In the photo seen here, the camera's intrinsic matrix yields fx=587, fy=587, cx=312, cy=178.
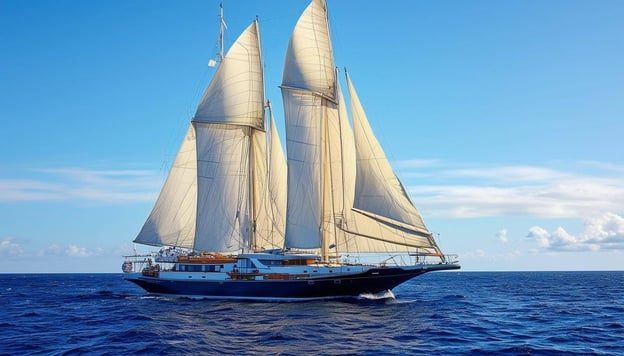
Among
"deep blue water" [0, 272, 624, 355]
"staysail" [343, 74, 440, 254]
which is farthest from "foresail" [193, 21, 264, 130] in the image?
"deep blue water" [0, 272, 624, 355]

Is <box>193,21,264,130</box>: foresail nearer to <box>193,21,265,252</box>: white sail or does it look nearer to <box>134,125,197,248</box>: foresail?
<box>193,21,265,252</box>: white sail

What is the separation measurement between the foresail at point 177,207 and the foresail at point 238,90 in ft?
13.3

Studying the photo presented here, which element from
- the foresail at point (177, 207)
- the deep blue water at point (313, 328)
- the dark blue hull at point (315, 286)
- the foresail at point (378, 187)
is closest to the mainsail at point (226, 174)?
the foresail at point (177, 207)

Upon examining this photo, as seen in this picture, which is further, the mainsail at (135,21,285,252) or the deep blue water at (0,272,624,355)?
the mainsail at (135,21,285,252)

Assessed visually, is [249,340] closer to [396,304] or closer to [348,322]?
[348,322]

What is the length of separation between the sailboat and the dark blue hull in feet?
0.33

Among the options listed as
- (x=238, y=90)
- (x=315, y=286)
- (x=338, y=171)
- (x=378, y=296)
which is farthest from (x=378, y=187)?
(x=238, y=90)

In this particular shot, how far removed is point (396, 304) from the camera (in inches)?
1944

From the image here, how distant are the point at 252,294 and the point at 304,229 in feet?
24.3

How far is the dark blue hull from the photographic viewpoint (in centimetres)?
4984

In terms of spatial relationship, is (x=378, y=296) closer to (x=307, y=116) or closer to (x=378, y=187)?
Answer: (x=378, y=187)

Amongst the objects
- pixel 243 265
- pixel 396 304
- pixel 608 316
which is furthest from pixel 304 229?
pixel 608 316

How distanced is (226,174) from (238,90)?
8.32 metres

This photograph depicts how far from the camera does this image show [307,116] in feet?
178
